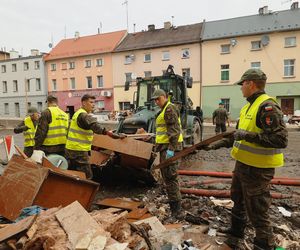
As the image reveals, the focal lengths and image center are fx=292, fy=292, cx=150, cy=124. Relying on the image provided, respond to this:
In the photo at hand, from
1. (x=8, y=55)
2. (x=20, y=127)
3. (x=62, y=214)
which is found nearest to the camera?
(x=62, y=214)

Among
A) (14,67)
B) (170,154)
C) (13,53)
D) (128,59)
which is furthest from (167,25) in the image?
(170,154)

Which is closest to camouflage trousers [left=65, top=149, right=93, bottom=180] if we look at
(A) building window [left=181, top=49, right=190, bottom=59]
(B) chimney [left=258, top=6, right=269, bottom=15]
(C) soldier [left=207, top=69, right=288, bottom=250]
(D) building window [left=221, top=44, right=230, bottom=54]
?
(C) soldier [left=207, top=69, right=288, bottom=250]

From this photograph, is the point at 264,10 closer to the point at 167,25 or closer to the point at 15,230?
the point at 167,25

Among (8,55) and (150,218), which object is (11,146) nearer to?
(150,218)

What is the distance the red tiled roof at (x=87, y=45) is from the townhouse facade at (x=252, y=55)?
11.0 m

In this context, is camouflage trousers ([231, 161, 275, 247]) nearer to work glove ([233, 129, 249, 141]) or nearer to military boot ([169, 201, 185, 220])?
work glove ([233, 129, 249, 141])

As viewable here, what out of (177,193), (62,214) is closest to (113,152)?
(177,193)

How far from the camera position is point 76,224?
2.90 metres

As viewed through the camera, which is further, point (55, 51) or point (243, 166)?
point (55, 51)

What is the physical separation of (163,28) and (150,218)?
30581 mm

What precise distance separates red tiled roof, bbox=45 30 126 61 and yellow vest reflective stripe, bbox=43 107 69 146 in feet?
93.9

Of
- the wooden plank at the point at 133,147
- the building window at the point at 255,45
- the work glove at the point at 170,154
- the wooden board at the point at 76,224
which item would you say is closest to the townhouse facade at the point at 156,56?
the building window at the point at 255,45

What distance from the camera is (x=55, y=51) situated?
121 ft

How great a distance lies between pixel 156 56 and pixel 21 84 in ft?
63.8
